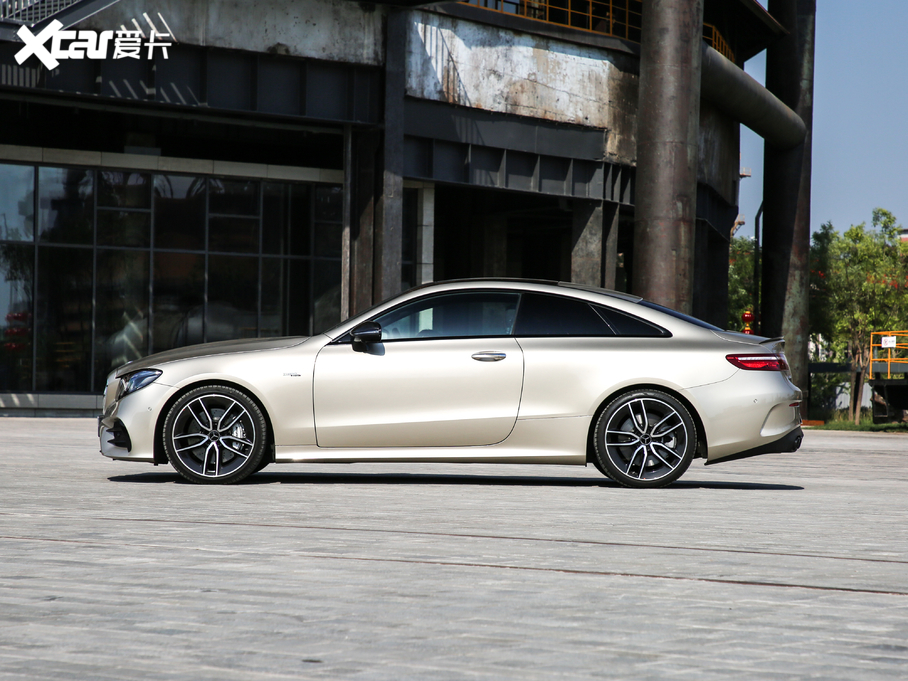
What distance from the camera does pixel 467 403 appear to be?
8.24 m

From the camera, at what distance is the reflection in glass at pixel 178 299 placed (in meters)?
24.9

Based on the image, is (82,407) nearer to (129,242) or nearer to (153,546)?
(129,242)

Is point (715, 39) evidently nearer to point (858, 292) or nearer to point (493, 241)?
point (493, 241)

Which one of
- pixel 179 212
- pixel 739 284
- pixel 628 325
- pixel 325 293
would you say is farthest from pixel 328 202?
pixel 739 284

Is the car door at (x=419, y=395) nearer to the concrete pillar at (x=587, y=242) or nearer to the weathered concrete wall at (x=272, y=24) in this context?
the weathered concrete wall at (x=272, y=24)

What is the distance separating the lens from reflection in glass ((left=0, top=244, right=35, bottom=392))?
77.3 ft

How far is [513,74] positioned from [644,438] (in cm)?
1754

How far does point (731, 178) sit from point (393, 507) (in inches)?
1191

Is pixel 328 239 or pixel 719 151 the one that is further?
pixel 719 151

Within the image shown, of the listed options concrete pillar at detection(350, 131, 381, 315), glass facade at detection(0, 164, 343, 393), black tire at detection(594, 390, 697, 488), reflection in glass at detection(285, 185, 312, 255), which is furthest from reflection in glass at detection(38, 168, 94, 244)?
black tire at detection(594, 390, 697, 488)

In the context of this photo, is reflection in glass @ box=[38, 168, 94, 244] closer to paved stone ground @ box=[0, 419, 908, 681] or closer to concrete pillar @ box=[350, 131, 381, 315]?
concrete pillar @ box=[350, 131, 381, 315]

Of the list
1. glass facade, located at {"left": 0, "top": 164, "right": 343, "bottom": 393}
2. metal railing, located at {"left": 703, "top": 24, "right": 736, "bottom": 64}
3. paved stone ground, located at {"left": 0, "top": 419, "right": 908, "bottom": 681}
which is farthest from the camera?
metal railing, located at {"left": 703, "top": 24, "right": 736, "bottom": 64}

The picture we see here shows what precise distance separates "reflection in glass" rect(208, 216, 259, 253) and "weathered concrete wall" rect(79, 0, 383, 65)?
5146 millimetres

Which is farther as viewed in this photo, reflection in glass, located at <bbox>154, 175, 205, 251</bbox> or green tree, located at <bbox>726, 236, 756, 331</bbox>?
green tree, located at <bbox>726, 236, 756, 331</bbox>
